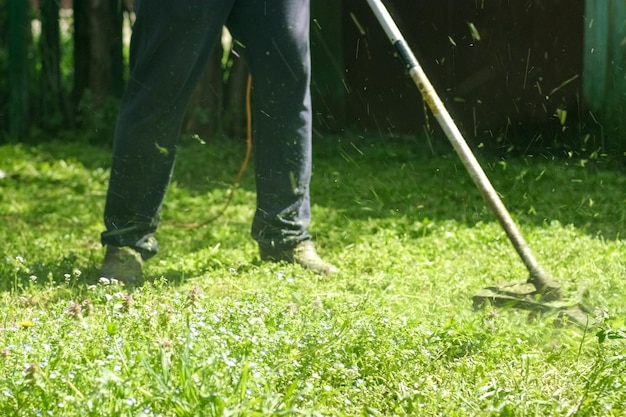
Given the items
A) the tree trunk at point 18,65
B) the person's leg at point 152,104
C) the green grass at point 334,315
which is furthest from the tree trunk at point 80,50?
the person's leg at point 152,104

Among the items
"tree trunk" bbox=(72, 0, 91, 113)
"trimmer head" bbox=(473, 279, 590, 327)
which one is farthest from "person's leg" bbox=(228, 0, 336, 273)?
"tree trunk" bbox=(72, 0, 91, 113)

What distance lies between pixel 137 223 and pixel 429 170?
2.70m

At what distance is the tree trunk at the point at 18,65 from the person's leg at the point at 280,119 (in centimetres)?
462

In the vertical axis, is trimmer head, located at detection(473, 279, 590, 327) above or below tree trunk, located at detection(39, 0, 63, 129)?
above

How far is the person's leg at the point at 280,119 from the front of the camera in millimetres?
3943

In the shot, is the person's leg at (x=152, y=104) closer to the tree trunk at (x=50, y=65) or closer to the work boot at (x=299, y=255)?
the work boot at (x=299, y=255)

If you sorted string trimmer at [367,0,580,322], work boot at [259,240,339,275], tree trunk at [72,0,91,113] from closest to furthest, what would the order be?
string trimmer at [367,0,580,322], work boot at [259,240,339,275], tree trunk at [72,0,91,113]

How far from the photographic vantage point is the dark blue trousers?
12.6ft

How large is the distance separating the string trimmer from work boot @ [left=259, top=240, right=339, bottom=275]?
78 cm

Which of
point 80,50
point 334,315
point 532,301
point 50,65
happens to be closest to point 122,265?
point 334,315

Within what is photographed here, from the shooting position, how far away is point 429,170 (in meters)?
6.37

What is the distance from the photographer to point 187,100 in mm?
3965

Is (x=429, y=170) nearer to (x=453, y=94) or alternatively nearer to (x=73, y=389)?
(x=453, y=94)

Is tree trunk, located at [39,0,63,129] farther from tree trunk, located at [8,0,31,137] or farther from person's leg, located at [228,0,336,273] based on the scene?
person's leg, located at [228,0,336,273]
